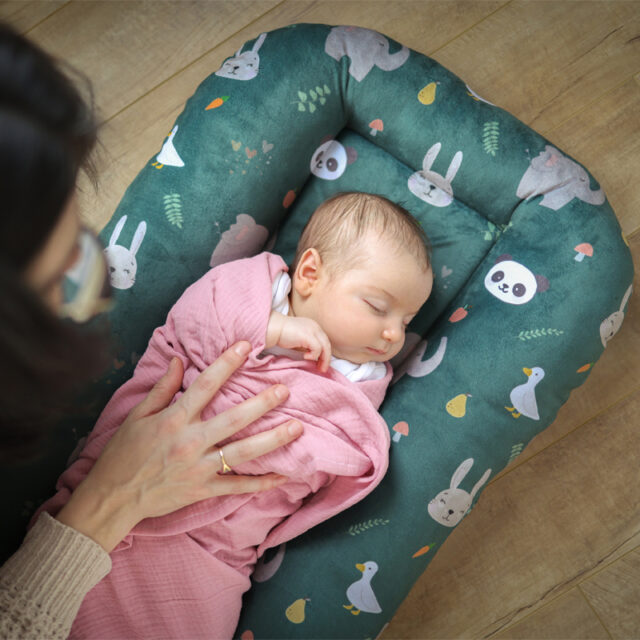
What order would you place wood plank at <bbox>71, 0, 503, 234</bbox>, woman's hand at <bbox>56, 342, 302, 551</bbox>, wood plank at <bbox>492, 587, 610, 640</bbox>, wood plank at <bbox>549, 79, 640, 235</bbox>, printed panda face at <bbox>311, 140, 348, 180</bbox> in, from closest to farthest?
woman's hand at <bbox>56, 342, 302, 551</bbox>
printed panda face at <bbox>311, 140, 348, 180</bbox>
wood plank at <bbox>492, 587, 610, 640</bbox>
wood plank at <bbox>549, 79, 640, 235</bbox>
wood plank at <bbox>71, 0, 503, 234</bbox>

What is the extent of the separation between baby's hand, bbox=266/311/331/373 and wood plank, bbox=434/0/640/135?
965mm

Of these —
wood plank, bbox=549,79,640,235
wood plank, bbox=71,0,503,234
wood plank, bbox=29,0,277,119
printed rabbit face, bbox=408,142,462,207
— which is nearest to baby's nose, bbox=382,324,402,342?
printed rabbit face, bbox=408,142,462,207

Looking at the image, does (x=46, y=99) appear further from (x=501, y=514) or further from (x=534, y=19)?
(x=534, y=19)

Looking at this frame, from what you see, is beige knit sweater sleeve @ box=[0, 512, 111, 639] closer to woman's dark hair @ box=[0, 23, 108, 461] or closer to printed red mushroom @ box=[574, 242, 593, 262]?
woman's dark hair @ box=[0, 23, 108, 461]

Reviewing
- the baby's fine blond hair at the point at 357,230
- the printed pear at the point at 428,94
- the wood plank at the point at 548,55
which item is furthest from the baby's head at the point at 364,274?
the wood plank at the point at 548,55

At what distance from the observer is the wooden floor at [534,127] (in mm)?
1536

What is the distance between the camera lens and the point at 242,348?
1133mm

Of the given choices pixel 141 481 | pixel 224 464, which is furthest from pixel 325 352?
pixel 141 481

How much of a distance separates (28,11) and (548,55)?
4.91ft

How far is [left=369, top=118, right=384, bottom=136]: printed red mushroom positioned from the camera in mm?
1366

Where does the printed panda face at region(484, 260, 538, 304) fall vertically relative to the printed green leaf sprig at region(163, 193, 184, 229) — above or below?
above

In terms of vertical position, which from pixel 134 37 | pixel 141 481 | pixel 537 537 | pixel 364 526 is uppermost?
pixel 134 37

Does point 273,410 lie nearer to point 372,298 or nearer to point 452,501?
point 372,298

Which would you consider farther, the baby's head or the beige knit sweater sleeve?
the baby's head
